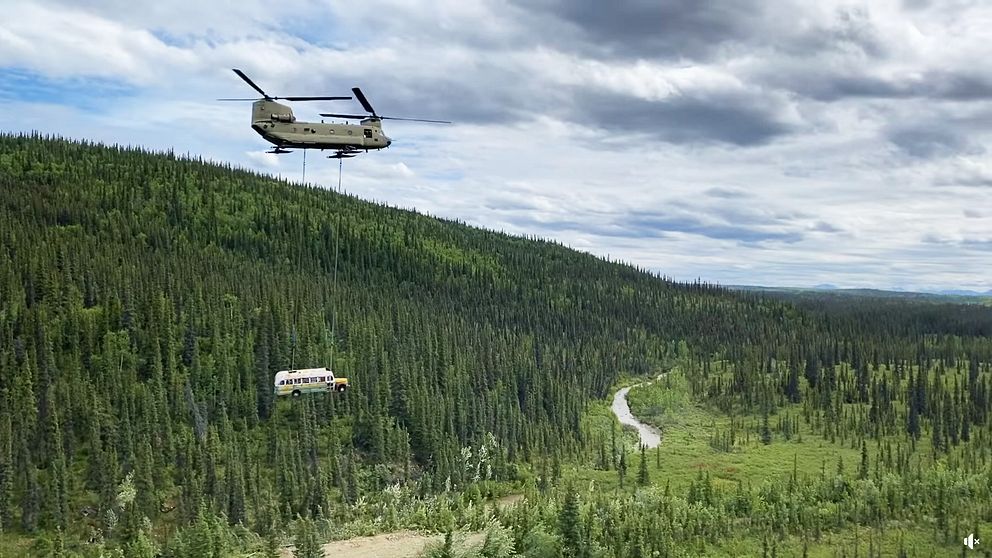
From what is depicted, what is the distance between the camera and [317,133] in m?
62.1

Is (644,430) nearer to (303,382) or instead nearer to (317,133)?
(303,382)

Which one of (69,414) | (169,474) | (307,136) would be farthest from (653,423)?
(307,136)

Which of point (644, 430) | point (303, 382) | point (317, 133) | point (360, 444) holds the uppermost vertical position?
point (317, 133)

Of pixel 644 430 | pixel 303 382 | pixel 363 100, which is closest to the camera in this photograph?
pixel 363 100

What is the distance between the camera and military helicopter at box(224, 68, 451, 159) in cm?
5934

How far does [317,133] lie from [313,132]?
0.34 m

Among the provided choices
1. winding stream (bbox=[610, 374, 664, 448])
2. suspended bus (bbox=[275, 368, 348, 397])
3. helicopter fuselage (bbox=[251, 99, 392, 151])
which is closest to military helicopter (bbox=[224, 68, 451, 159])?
helicopter fuselage (bbox=[251, 99, 392, 151])

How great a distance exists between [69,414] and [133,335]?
29135 millimetres

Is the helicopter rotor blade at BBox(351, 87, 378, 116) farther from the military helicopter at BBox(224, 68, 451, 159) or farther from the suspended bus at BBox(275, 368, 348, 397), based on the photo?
the suspended bus at BBox(275, 368, 348, 397)

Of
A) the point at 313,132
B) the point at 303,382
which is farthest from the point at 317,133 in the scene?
the point at 303,382

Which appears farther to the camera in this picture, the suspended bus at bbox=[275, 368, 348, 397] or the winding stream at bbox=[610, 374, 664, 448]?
the winding stream at bbox=[610, 374, 664, 448]

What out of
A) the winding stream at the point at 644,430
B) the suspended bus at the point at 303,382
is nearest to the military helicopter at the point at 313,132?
the suspended bus at the point at 303,382

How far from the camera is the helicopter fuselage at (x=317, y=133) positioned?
5991 cm

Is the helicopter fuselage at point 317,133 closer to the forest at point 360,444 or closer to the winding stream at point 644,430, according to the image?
the forest at point 360,444
